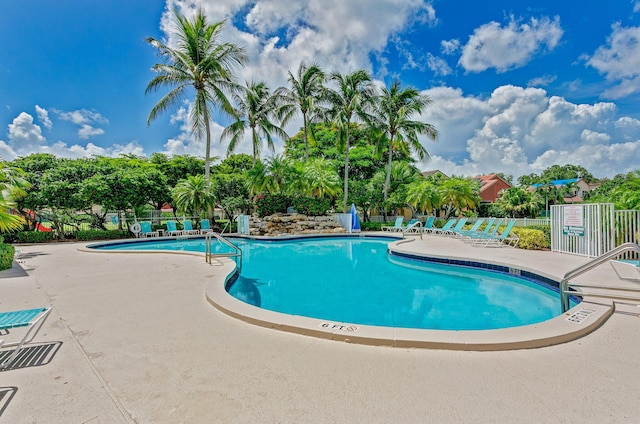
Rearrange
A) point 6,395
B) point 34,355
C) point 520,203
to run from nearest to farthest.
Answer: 1. point 6,395
2. point 34,355
3. point 520,203

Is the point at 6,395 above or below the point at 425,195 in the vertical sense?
below

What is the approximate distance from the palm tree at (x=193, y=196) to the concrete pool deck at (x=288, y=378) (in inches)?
586

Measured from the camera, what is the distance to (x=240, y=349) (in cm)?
325

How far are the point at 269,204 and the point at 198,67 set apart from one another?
8978mm

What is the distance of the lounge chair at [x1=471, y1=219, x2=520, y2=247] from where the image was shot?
11680 mm

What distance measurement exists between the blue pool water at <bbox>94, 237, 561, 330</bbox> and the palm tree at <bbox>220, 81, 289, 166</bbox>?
13.5m

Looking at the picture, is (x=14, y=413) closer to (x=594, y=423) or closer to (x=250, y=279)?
(x=594, y=423)

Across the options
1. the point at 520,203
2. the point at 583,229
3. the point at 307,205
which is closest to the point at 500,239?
the point at 583,229

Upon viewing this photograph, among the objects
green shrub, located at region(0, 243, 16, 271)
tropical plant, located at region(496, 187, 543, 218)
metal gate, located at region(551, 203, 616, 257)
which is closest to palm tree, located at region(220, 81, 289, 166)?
green shrub, located at region(0, 243, 16, 271)

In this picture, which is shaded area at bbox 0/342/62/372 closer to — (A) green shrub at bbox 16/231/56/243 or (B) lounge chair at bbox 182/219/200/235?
(B) lounge chair at bbox 182/219/200/235

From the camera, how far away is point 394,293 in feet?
23.2

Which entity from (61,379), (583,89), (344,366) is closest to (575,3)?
(583,89)

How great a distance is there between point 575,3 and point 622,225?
1098cm

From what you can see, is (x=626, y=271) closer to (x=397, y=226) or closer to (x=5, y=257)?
(x=397, y=226)
